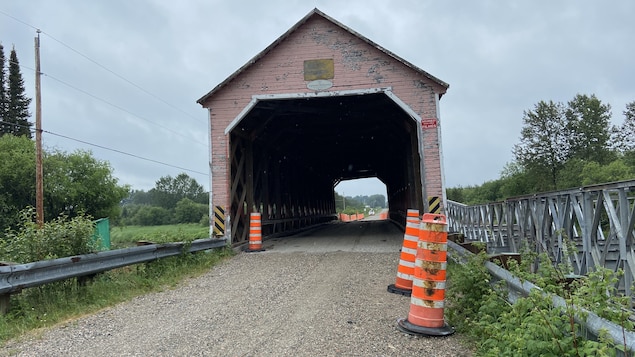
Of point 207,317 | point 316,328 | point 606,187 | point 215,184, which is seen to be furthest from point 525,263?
point 215,184

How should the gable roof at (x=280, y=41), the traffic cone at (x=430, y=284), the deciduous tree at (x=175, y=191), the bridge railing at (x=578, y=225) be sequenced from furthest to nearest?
1. the deciduous tree at (x=175, y=191)
2. the gable roof at (x=280, y=41)
3. the traffic cone at (x=430, y=284)
4. the bridge railing at (x=578, y=225)

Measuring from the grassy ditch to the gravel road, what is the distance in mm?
258

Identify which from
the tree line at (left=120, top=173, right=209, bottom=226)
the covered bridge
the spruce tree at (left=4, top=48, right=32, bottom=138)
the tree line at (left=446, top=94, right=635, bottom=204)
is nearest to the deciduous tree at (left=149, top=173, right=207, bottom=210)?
the tree line at (left=120, top=173, right=209, bottom=226)

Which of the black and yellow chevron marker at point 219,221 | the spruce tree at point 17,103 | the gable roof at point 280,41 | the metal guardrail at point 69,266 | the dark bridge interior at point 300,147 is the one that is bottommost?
the metal guardrail at point 69,266

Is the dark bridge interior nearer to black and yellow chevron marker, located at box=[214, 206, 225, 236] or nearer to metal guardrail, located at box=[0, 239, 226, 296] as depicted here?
black and yellow chevron marker, located at box=[214, 206, 225, 236]

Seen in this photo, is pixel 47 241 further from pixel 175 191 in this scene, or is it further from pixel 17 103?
pixel 175 191

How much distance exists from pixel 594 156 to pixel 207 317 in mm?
49405

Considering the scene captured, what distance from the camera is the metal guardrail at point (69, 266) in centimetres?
486

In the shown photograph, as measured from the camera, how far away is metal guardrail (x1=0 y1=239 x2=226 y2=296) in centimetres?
486

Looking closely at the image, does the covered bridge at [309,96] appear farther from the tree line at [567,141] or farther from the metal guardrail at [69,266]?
the tree line at [567,141]

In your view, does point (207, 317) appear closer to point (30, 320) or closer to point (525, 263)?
point (30, 320)

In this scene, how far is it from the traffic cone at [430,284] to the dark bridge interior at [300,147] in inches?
322

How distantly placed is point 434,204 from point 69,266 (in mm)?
8299

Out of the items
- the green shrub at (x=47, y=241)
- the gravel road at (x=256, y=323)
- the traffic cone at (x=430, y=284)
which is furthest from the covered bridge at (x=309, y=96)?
the traffic cone at (x=430, y=284)
